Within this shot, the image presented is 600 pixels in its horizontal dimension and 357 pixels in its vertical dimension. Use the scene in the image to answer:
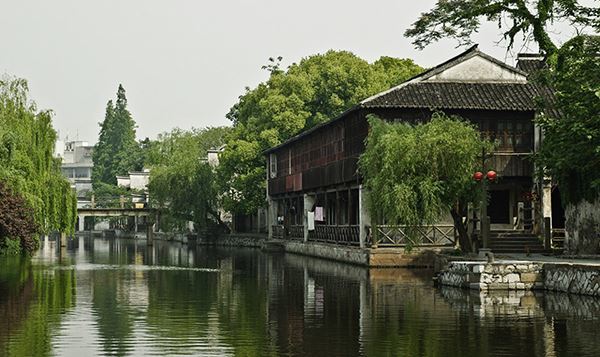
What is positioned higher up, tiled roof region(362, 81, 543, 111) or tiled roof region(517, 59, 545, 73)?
tiled roof region(517, 59, 545, 73)

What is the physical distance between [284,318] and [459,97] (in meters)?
22.9

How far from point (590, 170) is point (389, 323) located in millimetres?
14555

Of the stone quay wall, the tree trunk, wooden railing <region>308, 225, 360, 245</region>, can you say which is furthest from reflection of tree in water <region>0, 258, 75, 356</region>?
the stone quay wall

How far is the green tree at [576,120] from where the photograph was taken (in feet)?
102

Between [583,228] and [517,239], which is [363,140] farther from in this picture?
[583,228]

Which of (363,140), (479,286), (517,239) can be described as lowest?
(479,286)

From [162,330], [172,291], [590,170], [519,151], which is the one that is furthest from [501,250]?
[162,330]

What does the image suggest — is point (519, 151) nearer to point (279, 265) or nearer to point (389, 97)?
point (389, 97)

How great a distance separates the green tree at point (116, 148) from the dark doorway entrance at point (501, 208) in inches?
3756

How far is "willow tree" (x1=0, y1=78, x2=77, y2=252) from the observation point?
130 ft

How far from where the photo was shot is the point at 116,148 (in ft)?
461

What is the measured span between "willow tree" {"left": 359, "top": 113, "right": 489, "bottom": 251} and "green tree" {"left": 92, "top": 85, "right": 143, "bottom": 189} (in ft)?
330

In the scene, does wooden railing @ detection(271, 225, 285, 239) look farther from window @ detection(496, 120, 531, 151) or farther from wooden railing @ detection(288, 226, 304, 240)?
window @ detection(496, 120, 531, 151)

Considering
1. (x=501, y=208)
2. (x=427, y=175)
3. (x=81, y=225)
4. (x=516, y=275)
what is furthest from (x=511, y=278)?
(x=81, y=225)
